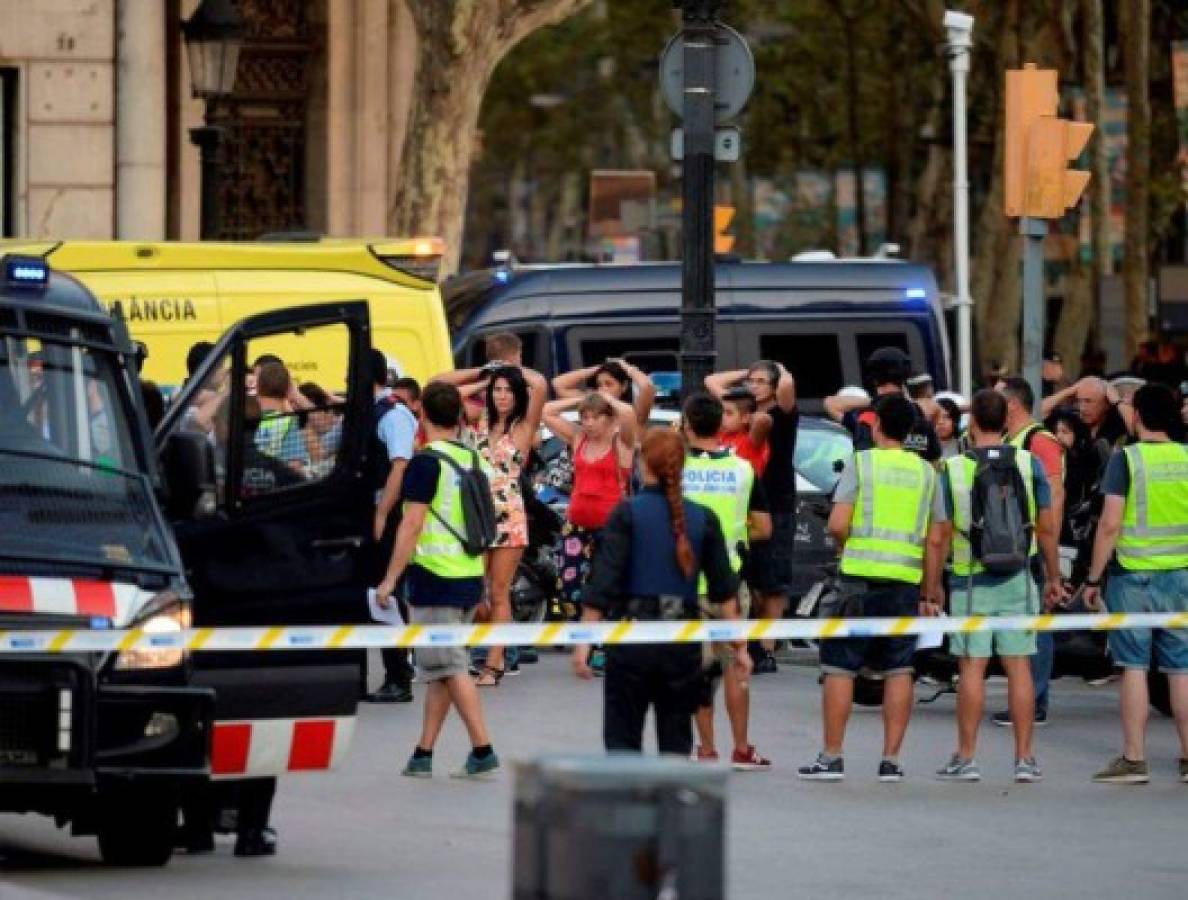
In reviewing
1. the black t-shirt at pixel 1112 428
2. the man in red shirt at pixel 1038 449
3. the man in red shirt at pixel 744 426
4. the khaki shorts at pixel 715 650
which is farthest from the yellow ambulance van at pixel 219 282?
the man in red shirt at pixel 1038 449

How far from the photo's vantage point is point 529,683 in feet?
65.9

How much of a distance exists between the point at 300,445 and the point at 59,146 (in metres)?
19.8

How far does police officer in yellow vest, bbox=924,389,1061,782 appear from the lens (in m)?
16.0

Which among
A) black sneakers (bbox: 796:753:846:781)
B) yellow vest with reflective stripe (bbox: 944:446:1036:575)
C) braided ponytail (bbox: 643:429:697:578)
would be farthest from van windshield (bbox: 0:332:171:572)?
yellow vest with reflective stripe (bbox: 944:446:1036:575)

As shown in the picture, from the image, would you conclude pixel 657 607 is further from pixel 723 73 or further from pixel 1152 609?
pixel 723 73

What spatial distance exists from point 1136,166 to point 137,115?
12.0m

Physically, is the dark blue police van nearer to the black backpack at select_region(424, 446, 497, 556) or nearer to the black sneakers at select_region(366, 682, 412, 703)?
the black sneakers at select_region(366, 682, 412, 703)

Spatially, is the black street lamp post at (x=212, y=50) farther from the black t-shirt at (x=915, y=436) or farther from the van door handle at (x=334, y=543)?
the van door handle at (x=334, y=543)

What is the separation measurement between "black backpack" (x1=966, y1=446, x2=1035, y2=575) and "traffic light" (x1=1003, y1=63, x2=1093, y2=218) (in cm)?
430

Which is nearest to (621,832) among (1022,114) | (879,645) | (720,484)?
(720,484)

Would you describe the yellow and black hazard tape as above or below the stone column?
below

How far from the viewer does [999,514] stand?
16.0 metres

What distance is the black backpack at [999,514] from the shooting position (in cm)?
1598

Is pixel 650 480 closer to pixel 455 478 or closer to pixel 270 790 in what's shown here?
pixel 270 790
